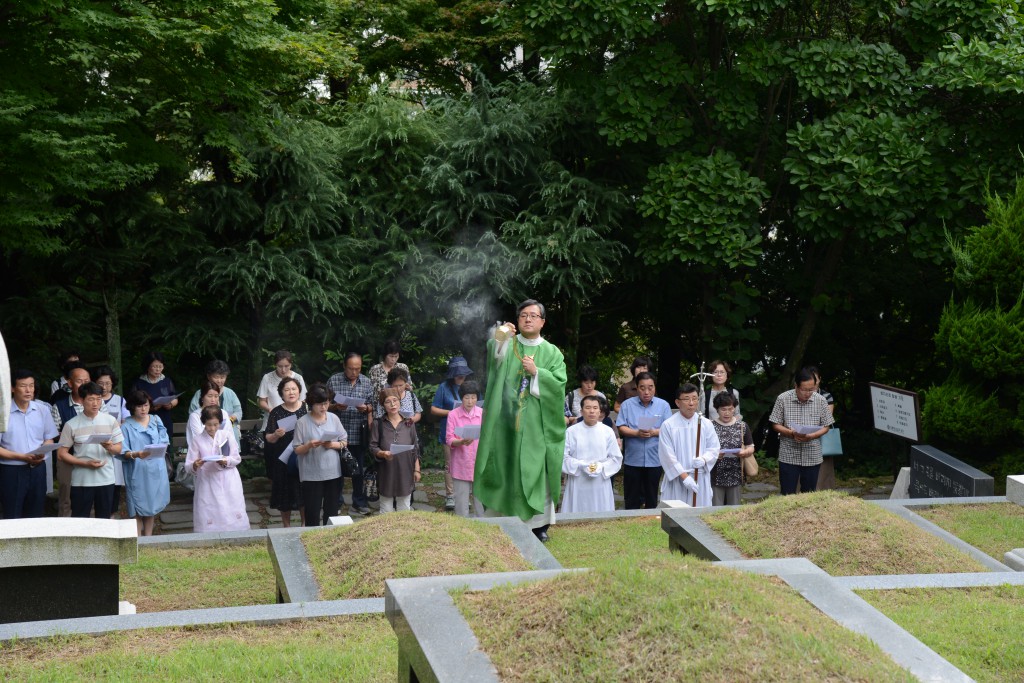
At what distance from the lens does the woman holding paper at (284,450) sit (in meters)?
10.1

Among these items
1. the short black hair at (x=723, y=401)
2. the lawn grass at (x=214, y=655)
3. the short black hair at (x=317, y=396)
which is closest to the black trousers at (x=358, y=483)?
the short black hair at (x=317, y=396)

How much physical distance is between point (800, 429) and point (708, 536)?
10.9ft

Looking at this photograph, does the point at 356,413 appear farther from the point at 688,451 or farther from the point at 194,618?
the point at 194,618

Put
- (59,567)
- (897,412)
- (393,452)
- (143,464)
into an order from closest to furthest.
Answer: (59,567)
(143,464)
(393,452)
(897,412)

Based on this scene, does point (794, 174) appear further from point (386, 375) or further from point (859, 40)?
point (386, 375)

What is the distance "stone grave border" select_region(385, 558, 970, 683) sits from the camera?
3.84 metres

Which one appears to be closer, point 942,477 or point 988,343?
point 942,477

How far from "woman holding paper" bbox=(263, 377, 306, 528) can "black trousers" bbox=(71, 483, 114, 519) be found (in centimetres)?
142

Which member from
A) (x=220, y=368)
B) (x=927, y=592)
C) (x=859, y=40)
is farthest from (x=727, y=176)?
(x=927, y=592)

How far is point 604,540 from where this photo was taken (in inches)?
351

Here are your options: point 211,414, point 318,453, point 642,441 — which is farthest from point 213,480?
point 642,441

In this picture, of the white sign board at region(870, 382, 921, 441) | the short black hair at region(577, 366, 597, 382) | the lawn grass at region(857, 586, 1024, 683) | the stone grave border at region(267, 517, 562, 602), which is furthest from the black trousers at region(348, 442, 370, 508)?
the lawn grass at region(857, 586, 1024, 683)

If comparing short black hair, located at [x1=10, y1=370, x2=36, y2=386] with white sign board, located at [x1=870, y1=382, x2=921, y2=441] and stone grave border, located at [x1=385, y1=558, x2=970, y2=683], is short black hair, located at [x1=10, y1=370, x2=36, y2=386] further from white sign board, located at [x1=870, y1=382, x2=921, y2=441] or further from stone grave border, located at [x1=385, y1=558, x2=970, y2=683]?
white sign board, located at [x1=870, y1=382, x2=921, y2=441]

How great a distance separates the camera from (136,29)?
34.2ft
